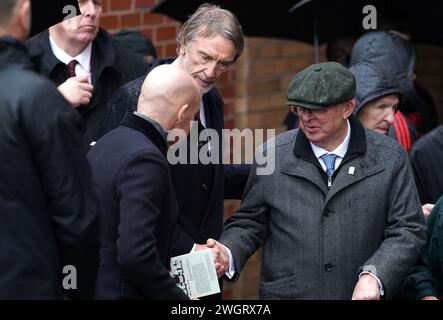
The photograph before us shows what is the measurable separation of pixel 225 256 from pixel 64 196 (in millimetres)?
1399

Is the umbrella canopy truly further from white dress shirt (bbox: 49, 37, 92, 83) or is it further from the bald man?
the bald man

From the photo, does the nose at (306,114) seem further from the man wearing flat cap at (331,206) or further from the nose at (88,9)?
the nose at (88,9)

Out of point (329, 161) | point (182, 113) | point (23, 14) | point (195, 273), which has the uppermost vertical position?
point (23, 14)

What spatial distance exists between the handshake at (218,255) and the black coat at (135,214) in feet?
1.55

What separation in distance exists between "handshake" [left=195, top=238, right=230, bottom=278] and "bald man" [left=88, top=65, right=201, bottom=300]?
Result: 41cm

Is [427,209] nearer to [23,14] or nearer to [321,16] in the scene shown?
[321,16]

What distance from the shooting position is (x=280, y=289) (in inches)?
185

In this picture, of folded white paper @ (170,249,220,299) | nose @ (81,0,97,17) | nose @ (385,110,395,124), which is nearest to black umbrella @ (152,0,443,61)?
nose @ (81,0,97,17)

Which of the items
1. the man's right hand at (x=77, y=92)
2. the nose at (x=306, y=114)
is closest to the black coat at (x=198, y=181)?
the man's right hand at (x=77, y=92)

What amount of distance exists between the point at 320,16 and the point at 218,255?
2.35 meters

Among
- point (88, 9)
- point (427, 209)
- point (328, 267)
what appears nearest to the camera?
point (328, 267)

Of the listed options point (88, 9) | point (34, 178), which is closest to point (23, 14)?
point (34, 178)

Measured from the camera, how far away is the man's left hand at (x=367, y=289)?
443 centimetres
